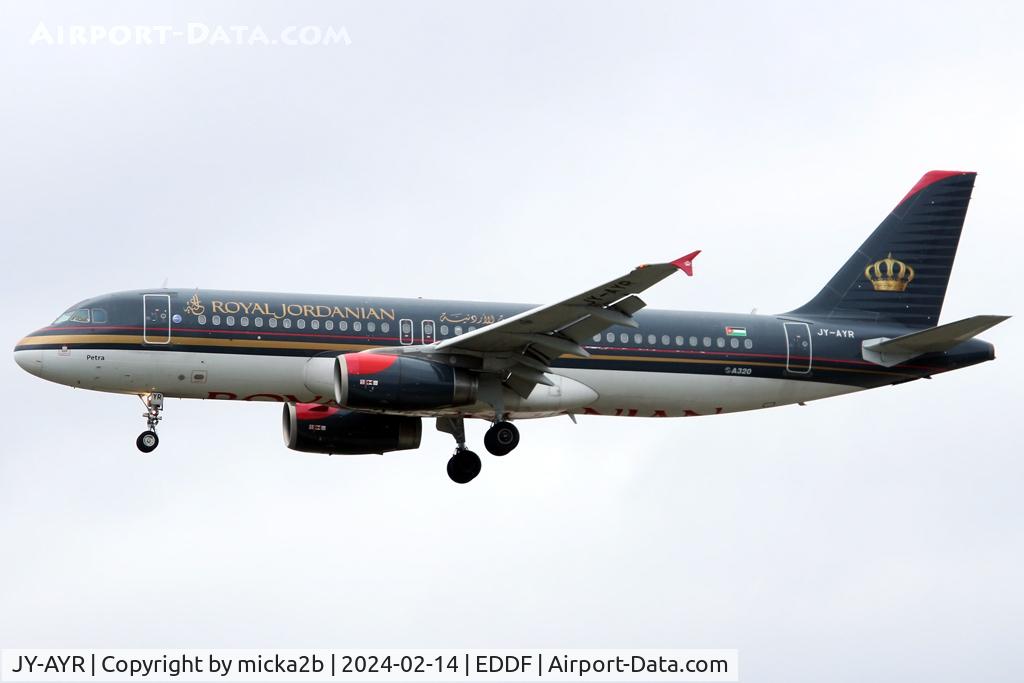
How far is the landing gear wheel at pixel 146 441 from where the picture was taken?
4000 centimetres

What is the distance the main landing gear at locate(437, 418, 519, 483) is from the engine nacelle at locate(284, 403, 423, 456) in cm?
89

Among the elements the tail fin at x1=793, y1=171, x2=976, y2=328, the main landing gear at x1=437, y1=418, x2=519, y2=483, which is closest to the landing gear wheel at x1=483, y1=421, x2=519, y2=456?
the main landing gear at x1=437, y1=418, x2=519, y2=483

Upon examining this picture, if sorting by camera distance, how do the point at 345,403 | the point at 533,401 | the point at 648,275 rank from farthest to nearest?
the point at 533,401 → the point at 345,403 → the point at 648,275

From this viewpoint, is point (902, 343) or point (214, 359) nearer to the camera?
point (214, 359)

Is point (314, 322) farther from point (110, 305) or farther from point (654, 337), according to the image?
point (654, 337)

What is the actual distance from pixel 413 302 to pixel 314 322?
2.49 metres

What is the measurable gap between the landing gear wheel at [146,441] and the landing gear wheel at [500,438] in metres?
7.69

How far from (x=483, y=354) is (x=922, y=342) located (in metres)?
11.6

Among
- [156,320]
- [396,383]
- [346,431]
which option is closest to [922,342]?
[396,383]

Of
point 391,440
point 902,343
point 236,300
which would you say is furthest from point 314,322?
point 902,343

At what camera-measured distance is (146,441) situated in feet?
131

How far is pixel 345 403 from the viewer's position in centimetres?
3800

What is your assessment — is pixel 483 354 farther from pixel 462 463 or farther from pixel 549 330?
pixel 462 463

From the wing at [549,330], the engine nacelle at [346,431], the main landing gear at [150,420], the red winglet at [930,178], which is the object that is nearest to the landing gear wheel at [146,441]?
the main landing gear at [150,420]
